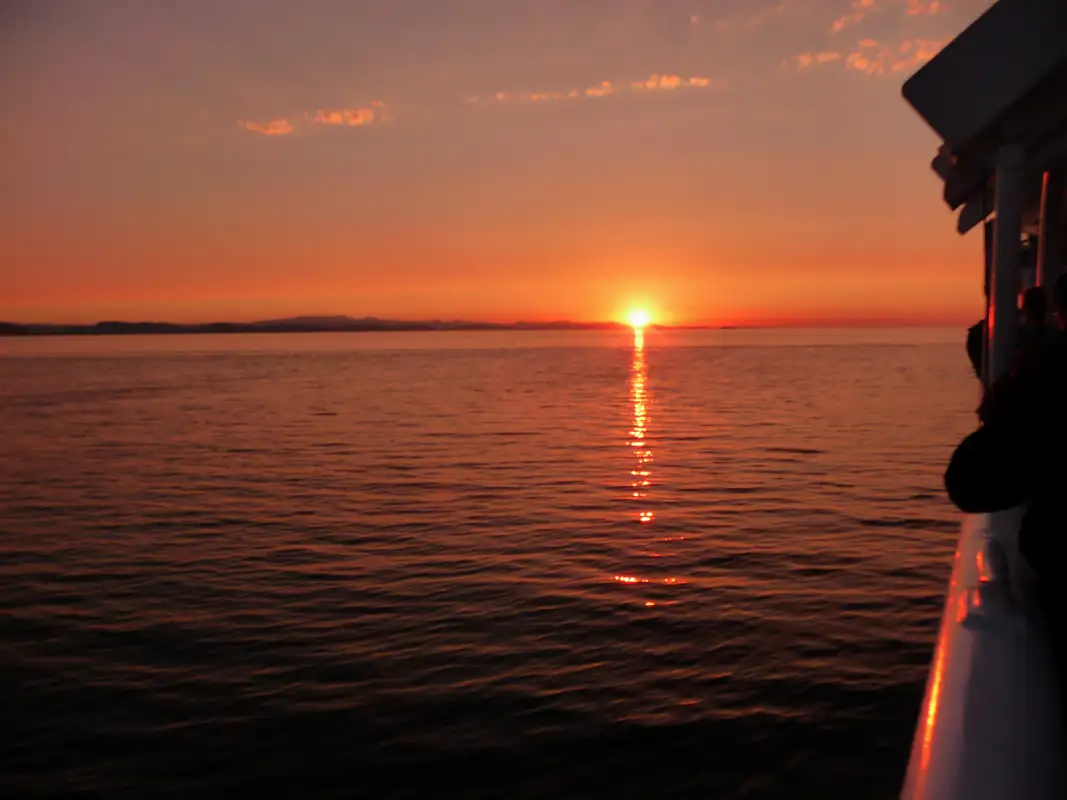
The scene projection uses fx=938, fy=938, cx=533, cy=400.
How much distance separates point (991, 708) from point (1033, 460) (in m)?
0.96

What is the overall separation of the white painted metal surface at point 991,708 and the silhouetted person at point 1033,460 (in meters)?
0.19

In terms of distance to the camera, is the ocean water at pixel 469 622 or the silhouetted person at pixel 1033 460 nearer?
the silhouetted person at pixel 1033 460

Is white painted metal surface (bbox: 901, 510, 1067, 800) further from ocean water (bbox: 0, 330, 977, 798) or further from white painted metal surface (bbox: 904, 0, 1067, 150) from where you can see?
ocean water (bbox: 0, 330, 977, 798)

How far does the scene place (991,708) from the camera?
127 inches

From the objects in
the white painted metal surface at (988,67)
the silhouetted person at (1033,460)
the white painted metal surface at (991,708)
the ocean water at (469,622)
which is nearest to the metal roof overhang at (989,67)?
the white painted metal surface at (988,67)

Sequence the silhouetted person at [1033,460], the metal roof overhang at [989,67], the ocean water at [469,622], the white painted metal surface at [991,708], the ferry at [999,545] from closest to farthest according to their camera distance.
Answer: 1. the white painted metal surface at [991,708]
2. the ferry at [999,545]
3. the silhouetted person at [1033,460]
4. the metal roof overhang at [989,67]
5. the ocean water at [469,622]

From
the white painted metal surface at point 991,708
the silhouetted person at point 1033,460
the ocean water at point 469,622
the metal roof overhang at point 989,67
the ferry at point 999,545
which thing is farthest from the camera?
the ocean water at point 469,622

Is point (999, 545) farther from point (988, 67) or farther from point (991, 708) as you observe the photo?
point (988, 67)

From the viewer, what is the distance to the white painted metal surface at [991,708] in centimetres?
278

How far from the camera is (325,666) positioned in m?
9.83

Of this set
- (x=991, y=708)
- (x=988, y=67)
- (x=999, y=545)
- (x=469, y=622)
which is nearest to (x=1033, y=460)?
(x=991, y=708)

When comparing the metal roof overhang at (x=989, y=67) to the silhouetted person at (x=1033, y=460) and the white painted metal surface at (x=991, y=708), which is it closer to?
the silhouetted person at (x=1033, y=460)

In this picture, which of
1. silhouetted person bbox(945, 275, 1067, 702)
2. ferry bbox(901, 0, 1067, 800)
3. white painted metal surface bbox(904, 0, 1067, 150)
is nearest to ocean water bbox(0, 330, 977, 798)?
ferry bbox(901, 0, 1067, 800)

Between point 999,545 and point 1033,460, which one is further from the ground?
point 1033,460
